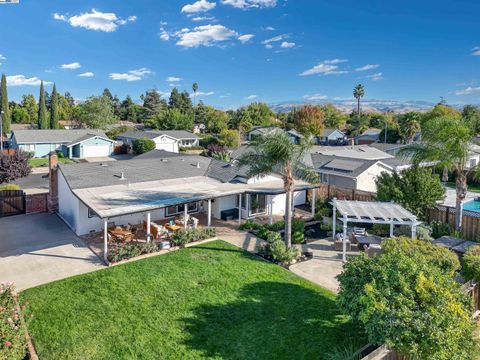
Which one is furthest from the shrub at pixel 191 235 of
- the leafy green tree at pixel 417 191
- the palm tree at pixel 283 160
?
the leafy green tree at pixel 417 191

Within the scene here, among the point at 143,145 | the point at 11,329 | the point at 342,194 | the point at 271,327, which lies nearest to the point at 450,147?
the point at 342,194

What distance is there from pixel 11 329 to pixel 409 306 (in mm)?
9547

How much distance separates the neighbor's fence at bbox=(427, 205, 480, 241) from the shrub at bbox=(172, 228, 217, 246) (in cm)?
1265

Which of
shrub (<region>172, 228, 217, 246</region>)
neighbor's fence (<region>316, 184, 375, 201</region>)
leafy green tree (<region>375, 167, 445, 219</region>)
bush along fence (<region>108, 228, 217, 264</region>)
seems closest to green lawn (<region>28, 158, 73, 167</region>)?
bush along fence (<region>108, 228, 217, 264</region>)

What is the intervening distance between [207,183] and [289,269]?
940 centimetres

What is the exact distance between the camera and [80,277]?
1409 centimetres

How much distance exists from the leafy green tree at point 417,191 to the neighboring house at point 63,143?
46760 mm

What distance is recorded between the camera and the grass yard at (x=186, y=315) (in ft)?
32.2

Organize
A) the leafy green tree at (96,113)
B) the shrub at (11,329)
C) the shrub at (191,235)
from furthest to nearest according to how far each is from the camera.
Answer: the leafy green tree at (96,113) < the shrub at (191,235) < the shrub at (11,329)

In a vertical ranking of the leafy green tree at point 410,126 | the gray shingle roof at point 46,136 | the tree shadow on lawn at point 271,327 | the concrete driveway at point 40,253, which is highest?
the leafy green tree at point 410,126

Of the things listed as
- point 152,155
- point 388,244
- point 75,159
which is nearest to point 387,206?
point 388,244

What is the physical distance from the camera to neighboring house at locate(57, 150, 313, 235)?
1837 cm

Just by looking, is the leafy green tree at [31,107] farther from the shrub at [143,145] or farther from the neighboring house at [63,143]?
the shrub at [143,145]

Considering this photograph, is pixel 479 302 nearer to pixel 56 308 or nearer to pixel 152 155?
pixel 56 308
